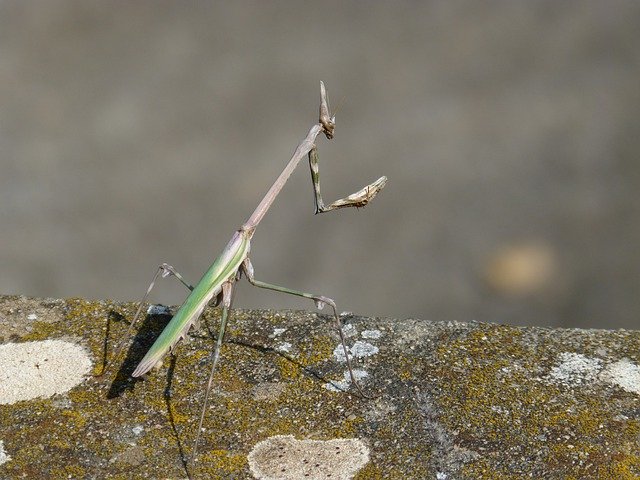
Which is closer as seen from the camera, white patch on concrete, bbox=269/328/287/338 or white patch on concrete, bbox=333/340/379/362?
white patch on concrete, bbox=333/340/379/362

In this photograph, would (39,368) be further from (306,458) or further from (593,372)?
(593,372)

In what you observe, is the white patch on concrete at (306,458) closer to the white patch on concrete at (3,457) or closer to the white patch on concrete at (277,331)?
the white patch on concrete at (277,331)

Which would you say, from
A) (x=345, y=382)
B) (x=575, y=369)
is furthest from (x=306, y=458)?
(x=575, y=369)

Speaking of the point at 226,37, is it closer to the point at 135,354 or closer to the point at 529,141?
the point at 529,141

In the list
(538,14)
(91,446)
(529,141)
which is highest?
(538,14)

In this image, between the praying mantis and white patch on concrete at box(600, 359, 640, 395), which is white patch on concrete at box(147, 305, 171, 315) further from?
white patch on concrete at box(600, 359, 640, 395)

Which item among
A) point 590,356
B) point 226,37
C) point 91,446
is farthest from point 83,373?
point 226,37

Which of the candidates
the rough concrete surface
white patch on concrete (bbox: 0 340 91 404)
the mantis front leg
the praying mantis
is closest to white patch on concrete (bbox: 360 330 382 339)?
the rough concrete surface

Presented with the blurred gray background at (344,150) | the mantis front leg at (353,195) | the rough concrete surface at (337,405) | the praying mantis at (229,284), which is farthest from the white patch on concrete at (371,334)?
the blurred gray background at (344,150)
